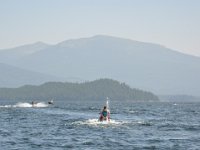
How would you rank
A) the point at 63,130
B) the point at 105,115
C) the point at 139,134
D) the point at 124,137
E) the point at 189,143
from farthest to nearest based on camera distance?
the point at 105,115
the point at 63,130
the point at 139,134
the point at 124,137
the point at 189,143

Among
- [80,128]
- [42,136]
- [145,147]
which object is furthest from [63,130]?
[145,147]

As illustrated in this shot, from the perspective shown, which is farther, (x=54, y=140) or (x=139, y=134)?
(x=139, y=134)

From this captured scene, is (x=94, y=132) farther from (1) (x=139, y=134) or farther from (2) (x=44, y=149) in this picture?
(2) (x=44, y=149)

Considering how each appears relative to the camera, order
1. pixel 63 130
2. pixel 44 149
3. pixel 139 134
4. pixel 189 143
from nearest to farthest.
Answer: pixel 44 149 → pixel 189 143 → pixel 139 134 → pixel 63 130

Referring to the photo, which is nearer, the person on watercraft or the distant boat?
the distant boat

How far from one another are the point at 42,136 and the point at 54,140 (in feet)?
15.3

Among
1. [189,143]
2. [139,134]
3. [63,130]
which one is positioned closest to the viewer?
[189,143]

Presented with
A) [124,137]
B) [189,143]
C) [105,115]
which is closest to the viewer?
[189,143]

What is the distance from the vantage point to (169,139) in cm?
6303

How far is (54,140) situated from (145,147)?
387 inches

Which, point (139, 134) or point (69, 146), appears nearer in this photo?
point (69, 146)

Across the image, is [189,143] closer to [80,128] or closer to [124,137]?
[124,137]

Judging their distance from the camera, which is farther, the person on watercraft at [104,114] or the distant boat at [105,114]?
the person on watercraft at [104,114]

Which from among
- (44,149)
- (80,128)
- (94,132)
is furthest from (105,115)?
(44,149)
